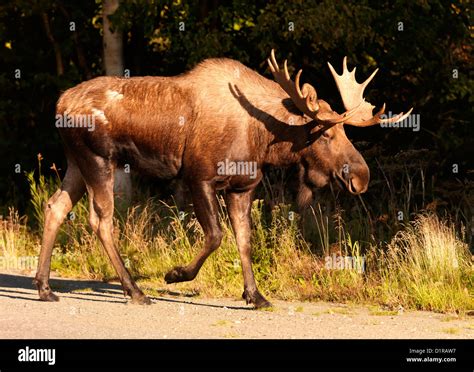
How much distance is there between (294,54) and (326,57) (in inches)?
19.3

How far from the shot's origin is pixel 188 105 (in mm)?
11102

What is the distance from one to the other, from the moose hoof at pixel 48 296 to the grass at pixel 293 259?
114cm

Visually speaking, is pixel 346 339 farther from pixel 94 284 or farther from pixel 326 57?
pixel 326 57

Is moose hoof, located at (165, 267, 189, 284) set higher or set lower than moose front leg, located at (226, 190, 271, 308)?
lower

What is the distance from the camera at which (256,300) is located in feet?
35.8

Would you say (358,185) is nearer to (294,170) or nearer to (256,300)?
(256,300)

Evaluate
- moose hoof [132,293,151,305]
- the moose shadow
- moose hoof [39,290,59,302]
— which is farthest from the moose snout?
moose hoof [39,290,59,302]

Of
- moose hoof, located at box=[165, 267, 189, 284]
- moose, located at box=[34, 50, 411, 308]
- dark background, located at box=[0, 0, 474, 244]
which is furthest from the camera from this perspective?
dark background, located at box=[0, 0, 474, 244]

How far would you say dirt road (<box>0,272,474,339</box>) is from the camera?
9484 mm

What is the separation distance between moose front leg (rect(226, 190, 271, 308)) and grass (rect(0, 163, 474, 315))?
31.2 inches

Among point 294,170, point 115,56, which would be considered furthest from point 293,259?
point 115,56

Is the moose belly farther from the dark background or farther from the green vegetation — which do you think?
the dark background

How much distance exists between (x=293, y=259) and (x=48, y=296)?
2585mm

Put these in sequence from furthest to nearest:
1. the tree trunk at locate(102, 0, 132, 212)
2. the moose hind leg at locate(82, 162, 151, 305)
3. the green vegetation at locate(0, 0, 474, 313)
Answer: the tree trunk at locate(102, 0, 132, 212) < the green vegetation at locate(0, 0, 474, 313) < the moose hind leg at locate(82, 162, 151, 305)
